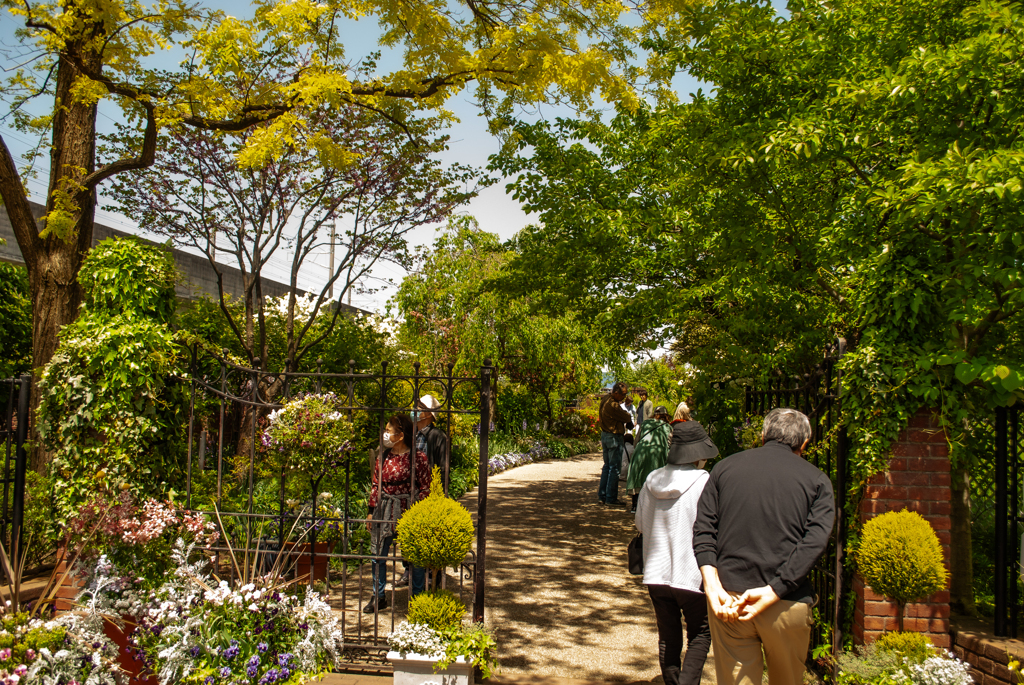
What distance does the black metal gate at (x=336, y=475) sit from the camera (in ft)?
14.9

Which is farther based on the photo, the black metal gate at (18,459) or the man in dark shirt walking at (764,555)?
the black metal gate at (18,459)

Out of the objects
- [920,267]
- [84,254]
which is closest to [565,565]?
[920,267]

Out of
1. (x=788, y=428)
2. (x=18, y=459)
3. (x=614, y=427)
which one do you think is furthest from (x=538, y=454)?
(x=788, y=428)

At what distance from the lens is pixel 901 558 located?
12.4 feet

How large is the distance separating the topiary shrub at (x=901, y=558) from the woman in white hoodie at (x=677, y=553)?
1.00 meters

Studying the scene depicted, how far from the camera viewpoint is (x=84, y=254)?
5.74 metres

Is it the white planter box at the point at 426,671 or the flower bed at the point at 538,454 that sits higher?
the flower bed at the point at 538,454

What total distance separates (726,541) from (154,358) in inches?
147

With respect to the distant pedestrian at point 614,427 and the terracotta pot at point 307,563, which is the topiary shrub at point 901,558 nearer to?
the terracotta pot at point 307,563

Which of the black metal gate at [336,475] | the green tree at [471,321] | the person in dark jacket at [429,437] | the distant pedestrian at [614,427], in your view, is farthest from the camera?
the green tree at [471,321]

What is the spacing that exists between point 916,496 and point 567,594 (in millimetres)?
3460

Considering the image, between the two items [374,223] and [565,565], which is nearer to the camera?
[565,565]

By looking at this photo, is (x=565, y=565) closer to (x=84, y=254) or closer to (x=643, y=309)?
(x=643, y=309)

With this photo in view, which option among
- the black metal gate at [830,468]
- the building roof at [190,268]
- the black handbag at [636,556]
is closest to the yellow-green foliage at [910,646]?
the black metal gate at [830,468]
